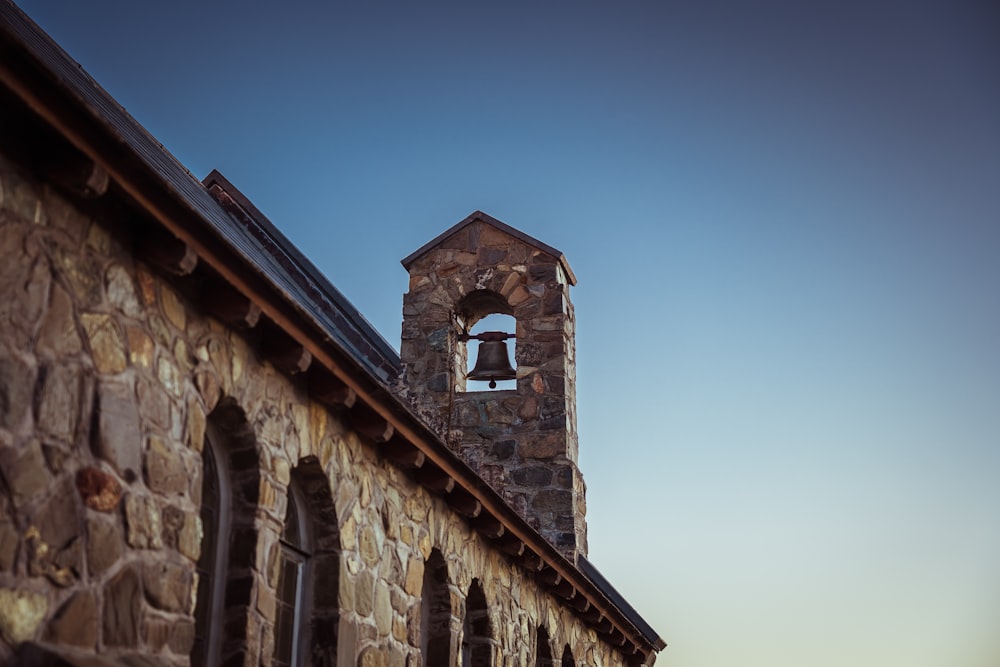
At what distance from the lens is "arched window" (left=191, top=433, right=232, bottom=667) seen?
5605 mm

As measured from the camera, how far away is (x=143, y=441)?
16.0 ft

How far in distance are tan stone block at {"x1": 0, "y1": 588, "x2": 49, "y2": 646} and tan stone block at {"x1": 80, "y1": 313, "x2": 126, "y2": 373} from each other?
38.5 inches

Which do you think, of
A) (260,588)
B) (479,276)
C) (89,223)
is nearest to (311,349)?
(260,588)

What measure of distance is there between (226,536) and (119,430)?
4.21 ft

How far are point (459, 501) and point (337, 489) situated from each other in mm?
1876

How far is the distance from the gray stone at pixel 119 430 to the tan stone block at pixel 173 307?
513mm

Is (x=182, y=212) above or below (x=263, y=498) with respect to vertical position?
above

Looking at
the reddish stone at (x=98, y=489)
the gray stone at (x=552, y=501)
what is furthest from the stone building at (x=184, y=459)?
the gray stone at (x=552, y=501)

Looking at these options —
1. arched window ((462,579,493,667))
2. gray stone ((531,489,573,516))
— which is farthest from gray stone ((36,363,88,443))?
gray stone ((531,489,573,516))

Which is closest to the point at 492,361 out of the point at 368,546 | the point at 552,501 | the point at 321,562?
the point at 552,501

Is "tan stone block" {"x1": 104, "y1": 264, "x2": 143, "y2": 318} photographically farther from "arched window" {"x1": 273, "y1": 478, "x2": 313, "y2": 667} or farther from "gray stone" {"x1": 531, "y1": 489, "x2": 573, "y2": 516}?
"gray stone" {"x1": 531, "y1": 489, "x2": 573, "y2": 516}

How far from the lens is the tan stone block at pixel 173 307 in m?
5.21

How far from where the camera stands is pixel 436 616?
8414mm

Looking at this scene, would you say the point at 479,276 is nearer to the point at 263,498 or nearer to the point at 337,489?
the point at 337,489
